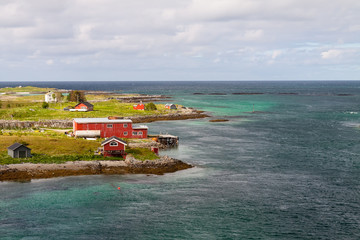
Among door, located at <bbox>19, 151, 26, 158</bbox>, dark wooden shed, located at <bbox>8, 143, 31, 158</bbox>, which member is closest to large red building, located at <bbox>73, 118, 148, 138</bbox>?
dark wooden shed, located at <bbox>8, 143, 31, 158</bbox>

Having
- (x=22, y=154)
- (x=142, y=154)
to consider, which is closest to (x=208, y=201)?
(x=142, y=154)

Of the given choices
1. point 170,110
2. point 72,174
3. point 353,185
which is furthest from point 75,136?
point 170,110

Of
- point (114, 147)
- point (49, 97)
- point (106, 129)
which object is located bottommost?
point (114, 147)

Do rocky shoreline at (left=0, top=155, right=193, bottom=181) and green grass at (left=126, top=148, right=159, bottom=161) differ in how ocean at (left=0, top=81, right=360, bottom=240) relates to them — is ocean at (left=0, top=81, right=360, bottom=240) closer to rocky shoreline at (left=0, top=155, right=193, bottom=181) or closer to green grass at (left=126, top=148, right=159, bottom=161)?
rocky shoreline at (left=0, top=155, right=193, bottom=181)

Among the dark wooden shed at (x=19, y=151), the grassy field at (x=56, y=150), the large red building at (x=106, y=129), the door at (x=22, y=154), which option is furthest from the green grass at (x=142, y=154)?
the door at (x=22, y=154)

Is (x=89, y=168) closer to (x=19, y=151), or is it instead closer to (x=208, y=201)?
(x=19, y=151)

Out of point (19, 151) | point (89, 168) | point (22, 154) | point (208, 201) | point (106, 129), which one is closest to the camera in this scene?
point (208, 201)

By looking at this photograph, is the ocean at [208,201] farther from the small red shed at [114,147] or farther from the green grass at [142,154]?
the small red shed at [114,147]

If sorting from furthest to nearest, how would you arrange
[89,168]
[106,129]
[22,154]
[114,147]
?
[106,129], [114,147], [22,154], [89,168]

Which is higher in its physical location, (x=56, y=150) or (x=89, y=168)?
(x=56, y=150)
